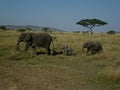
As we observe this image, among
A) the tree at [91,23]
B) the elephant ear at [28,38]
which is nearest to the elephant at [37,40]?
the elephant ear at [28,38]

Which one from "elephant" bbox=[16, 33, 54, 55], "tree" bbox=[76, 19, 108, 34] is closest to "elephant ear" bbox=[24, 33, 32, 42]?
"elephant" bbox=[16, 33, 54, 55]

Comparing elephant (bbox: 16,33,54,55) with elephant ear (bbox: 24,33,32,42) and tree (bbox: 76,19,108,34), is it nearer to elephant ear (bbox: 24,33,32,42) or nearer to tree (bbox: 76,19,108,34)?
elephant ear (bbox: 24,33,32,42)

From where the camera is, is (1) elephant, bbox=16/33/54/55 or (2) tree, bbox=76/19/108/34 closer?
(1) elephant, bbox=16/33/54/55

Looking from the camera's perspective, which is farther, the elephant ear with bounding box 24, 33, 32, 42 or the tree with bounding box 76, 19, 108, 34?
the tree with bounding box 76, 19, 108, 34

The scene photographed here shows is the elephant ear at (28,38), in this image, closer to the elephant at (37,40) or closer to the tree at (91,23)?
the elephant at (37,40)

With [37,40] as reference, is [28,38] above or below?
above

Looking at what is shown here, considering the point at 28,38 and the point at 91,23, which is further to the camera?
the point at 91,23

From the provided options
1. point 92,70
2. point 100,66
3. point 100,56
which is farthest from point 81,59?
point 92,70

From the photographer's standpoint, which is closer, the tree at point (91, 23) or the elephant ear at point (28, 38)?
the elephant ear at point (28, 38)

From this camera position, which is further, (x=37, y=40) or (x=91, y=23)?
(x=91, y=23)

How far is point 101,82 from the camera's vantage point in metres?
10.4

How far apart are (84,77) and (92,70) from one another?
194cm

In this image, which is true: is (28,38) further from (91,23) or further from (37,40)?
(91,23)

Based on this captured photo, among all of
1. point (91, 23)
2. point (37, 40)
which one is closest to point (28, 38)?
point (37, 40)
